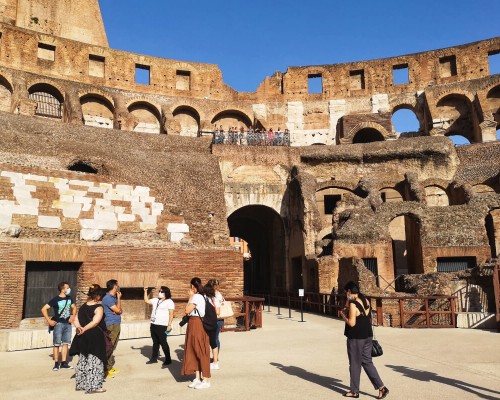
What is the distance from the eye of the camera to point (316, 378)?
6.18 m

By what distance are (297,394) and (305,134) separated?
100 feet

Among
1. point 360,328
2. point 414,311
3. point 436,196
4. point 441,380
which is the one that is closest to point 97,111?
point 436,196

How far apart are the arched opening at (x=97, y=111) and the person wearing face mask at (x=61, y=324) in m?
25.0

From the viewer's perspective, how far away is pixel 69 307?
741 cm

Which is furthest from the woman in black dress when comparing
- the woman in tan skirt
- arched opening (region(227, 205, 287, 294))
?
arched opening (region(227, 205, 287, 294))

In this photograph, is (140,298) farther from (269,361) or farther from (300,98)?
(300,98)

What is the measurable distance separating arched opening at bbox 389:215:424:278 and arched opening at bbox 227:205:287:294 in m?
5.58

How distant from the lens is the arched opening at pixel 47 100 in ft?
95.4

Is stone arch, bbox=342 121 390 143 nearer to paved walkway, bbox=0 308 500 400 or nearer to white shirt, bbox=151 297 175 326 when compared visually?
paved walkway, bbox=0 308 500 400

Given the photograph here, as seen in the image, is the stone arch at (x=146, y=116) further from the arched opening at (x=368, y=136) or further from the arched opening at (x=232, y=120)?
the arched opening at (x=368, y=136)

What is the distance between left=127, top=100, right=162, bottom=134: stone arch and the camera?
107ft

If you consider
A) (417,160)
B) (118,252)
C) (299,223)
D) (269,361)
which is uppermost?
(417,160)

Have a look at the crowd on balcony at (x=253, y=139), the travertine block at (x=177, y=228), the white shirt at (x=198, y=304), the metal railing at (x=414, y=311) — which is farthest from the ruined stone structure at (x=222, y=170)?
the white shirt at (x=198, y=304)

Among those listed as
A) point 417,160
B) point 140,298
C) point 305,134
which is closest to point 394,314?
point 140,298
